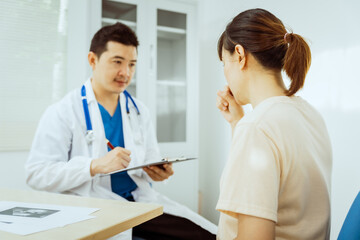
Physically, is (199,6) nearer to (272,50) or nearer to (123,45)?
(123,45)

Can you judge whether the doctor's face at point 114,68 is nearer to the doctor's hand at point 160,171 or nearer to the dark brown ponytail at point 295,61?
the doctor's hand at point 160,171

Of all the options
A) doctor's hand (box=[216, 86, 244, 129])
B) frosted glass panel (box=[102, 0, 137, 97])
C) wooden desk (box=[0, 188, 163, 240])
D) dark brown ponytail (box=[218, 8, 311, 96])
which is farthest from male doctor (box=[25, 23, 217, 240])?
frosted glass panel (box=[102, 0, 137, 97])

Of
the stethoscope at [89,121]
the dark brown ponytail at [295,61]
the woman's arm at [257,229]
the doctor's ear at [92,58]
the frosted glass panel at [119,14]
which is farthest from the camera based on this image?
the frosted glass panel at [119,14]

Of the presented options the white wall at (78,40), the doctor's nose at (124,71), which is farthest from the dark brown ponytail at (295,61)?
the white wall at (78,40)

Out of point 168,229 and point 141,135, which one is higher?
point 141,135

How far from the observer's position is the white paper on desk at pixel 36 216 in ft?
2.64

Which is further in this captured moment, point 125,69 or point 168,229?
point 125,69

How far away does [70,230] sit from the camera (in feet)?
2.57

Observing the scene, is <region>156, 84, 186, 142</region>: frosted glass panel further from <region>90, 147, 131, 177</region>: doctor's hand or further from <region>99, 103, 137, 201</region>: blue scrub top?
<region>90, 147, 131, 177</region>: doctor's hand

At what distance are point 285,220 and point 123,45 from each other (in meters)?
1.38

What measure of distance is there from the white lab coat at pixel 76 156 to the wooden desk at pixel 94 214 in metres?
0.37

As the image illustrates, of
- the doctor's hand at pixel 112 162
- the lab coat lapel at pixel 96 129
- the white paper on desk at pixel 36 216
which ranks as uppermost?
the lab coat lapel at pixel 96 129

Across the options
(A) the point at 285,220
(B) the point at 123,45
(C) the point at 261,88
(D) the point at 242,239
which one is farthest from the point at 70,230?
(B) the point at 123,45

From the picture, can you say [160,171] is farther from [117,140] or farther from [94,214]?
[94,214]
